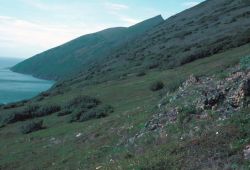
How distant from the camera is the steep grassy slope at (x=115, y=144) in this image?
12914mm

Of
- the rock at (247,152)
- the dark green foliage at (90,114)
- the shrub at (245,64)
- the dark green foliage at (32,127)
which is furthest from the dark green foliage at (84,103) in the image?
the rock at (247,152)

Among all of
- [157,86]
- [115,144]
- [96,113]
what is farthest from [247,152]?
[157,86]

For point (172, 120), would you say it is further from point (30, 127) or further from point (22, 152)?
point (30, 127)

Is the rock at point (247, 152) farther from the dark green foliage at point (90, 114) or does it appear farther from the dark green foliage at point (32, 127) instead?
the dark green foliage at point (32, 127)

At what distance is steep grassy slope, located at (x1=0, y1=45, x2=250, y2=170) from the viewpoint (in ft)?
42.4

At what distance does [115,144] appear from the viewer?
19609mm

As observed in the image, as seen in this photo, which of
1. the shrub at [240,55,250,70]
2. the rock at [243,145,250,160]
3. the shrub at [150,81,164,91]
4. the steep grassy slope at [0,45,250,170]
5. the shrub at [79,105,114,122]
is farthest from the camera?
the shrub at [150,81,164,91]

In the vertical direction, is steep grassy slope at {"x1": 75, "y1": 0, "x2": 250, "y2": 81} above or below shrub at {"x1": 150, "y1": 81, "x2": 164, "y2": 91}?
above

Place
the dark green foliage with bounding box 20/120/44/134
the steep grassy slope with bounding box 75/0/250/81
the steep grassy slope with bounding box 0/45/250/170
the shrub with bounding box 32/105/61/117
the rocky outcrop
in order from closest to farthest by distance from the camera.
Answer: the steep grassy slope with bounding box 0/45/250/170, the rocky outcrop, the dark green foliage with bounding box 20/120/44/134, the shrub with bounding box 32/105/61/117, the steep grassy slope with bounding box 75/0/250/81

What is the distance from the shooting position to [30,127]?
32.8 m

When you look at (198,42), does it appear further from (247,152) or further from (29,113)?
(247,152)

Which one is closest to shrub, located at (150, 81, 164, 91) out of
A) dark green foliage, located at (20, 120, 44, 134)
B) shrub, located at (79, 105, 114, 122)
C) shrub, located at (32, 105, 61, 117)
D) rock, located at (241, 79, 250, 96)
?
shrub, located at (79, 105, 114, 122)

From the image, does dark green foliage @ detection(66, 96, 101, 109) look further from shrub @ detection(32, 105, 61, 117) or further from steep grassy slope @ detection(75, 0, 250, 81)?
steep grassy slope @ detection(75, 0, 250, 81)

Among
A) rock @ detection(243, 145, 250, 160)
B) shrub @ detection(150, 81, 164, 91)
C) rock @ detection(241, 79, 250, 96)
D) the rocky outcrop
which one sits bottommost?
shrub @ detection(150, 81, 164, 91)
